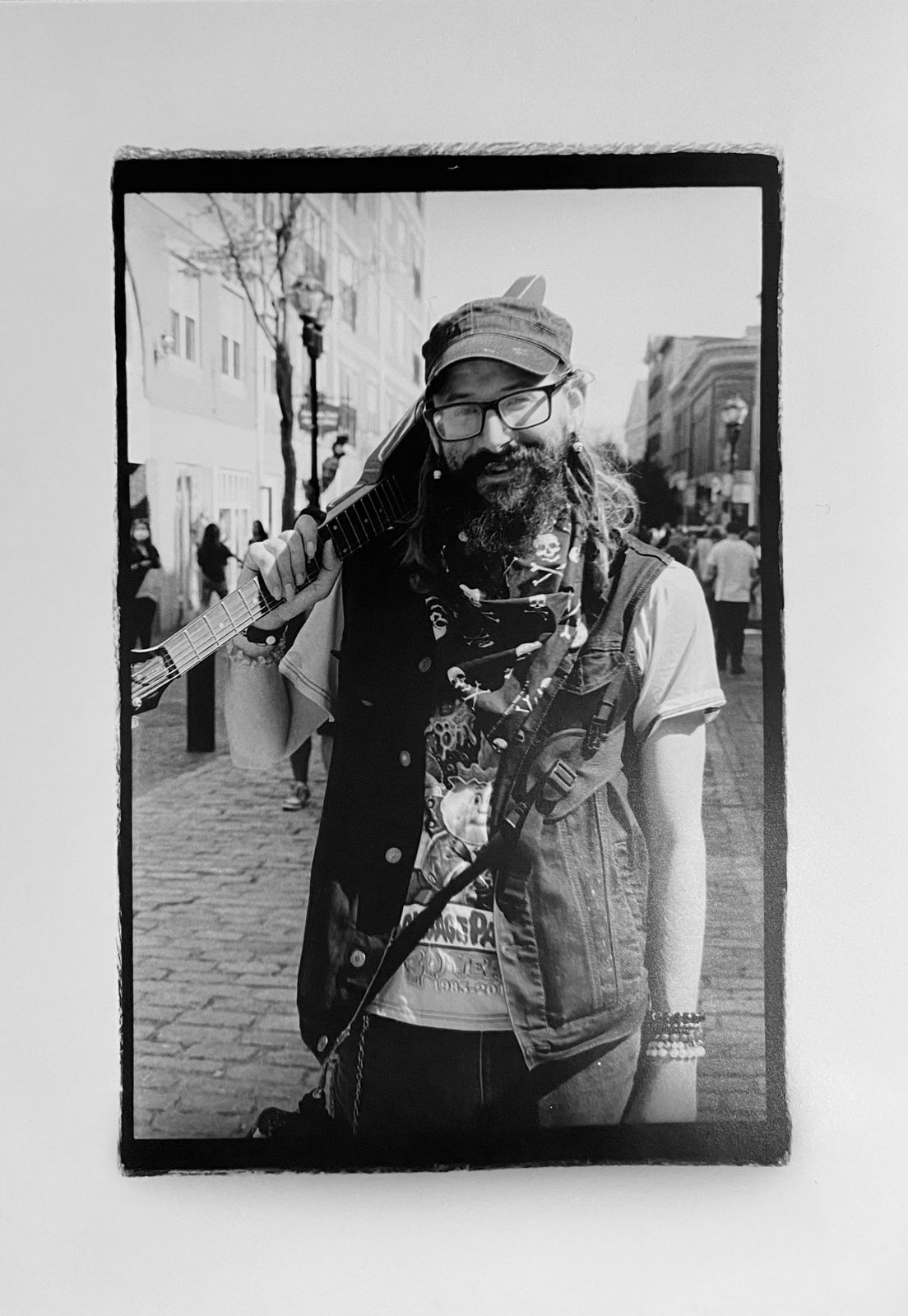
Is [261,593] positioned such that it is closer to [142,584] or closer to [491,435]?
[142,584]

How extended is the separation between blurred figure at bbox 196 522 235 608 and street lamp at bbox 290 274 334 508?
17 centimetres

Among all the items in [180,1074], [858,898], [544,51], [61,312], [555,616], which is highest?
[544,51]

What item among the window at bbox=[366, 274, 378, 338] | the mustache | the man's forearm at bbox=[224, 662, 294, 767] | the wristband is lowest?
the man's forearm at bbox=[224, 662, 294, 767]

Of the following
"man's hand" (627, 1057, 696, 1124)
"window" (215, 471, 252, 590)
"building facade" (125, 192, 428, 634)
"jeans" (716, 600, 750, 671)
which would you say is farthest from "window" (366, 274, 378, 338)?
"man's hand" (627, 1057, 696, 1124)

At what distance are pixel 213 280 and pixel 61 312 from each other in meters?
0.28

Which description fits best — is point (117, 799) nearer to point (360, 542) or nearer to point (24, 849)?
point (24, 849)

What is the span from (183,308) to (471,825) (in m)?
1.02

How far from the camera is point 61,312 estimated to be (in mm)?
1824

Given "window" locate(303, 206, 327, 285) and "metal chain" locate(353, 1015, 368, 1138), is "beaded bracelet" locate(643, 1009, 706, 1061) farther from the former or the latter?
"window" locate(303, 206, 327, 285)

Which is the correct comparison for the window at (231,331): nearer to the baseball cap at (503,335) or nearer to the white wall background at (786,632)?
the white wall background at (786,632)

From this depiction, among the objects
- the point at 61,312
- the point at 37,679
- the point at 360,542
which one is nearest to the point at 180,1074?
the point at 37,679

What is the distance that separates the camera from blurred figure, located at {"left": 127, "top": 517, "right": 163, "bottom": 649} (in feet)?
5.94

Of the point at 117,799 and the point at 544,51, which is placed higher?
the point at 544,51

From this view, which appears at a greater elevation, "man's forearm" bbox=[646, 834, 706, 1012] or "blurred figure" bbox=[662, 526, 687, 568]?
"blurred figure" bbox=[662, 526, 687, 568]
